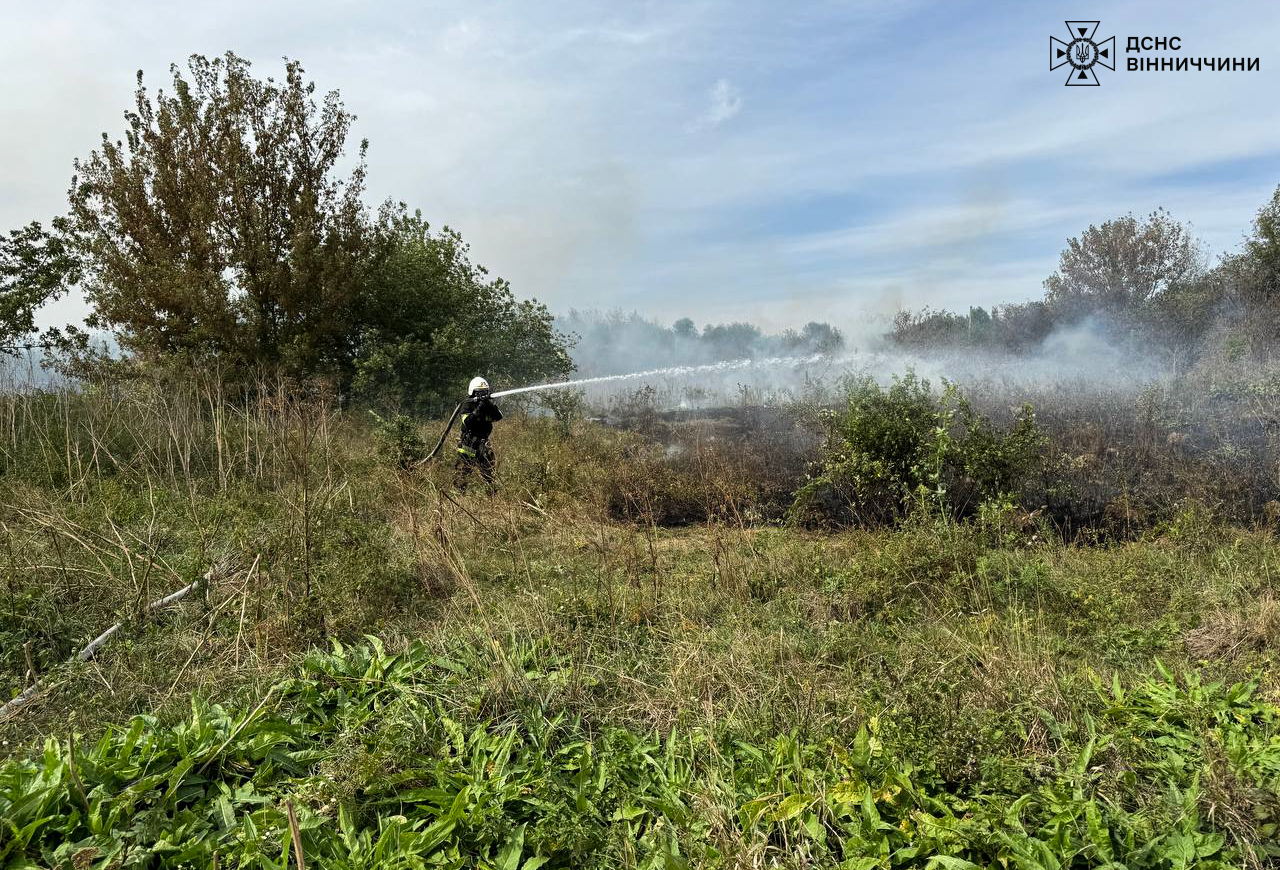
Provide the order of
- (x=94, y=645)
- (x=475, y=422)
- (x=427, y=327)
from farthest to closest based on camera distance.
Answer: (x=427, y=327) < (x=475, y=422) < (x=94, y=645)

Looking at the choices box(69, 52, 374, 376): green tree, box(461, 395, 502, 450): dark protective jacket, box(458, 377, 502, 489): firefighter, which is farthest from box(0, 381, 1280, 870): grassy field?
box(69, 52, 374, 376): green tree

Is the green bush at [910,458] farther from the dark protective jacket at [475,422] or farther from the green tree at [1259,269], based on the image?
the green tree at [1259,269]

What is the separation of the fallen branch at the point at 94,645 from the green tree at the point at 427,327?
392 inches

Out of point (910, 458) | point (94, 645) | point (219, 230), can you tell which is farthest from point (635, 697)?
point (219, 230)

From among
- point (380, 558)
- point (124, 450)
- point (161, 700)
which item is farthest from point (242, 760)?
point (124, 450)

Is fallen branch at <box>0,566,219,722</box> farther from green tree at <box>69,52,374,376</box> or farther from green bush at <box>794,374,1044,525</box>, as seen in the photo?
green tree at <box>69,52,374,376</box>

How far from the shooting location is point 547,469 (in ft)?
29.3

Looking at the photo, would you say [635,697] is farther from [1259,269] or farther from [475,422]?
[1259,269]

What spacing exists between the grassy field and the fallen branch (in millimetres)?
64

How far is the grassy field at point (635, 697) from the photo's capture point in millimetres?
2281

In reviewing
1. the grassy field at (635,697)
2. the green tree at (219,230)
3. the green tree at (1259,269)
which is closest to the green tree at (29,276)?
the green tree at (219,230)

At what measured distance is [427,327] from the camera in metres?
16.0

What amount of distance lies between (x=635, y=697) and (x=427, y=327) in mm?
13935

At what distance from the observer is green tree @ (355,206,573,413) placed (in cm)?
1477
